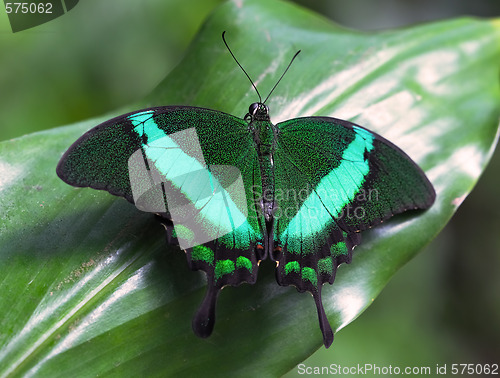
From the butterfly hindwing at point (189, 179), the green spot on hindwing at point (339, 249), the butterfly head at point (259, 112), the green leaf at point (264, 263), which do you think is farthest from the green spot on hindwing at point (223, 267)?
the butterfly head at point (259, 112)

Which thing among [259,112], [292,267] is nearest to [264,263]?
[292,267]

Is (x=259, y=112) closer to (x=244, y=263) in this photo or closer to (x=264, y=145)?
(x=264, y=145)

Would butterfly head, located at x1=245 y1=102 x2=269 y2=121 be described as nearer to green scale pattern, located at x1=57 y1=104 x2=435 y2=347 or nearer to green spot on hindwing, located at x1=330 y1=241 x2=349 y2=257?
green scale pattern, located at x1=57 y1=104 x2=435 y2=347

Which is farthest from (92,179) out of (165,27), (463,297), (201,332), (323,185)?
(463,297)

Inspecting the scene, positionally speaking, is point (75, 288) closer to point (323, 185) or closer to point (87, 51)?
point (323, 185)

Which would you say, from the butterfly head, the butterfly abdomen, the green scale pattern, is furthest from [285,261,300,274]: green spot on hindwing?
the butterfly head
